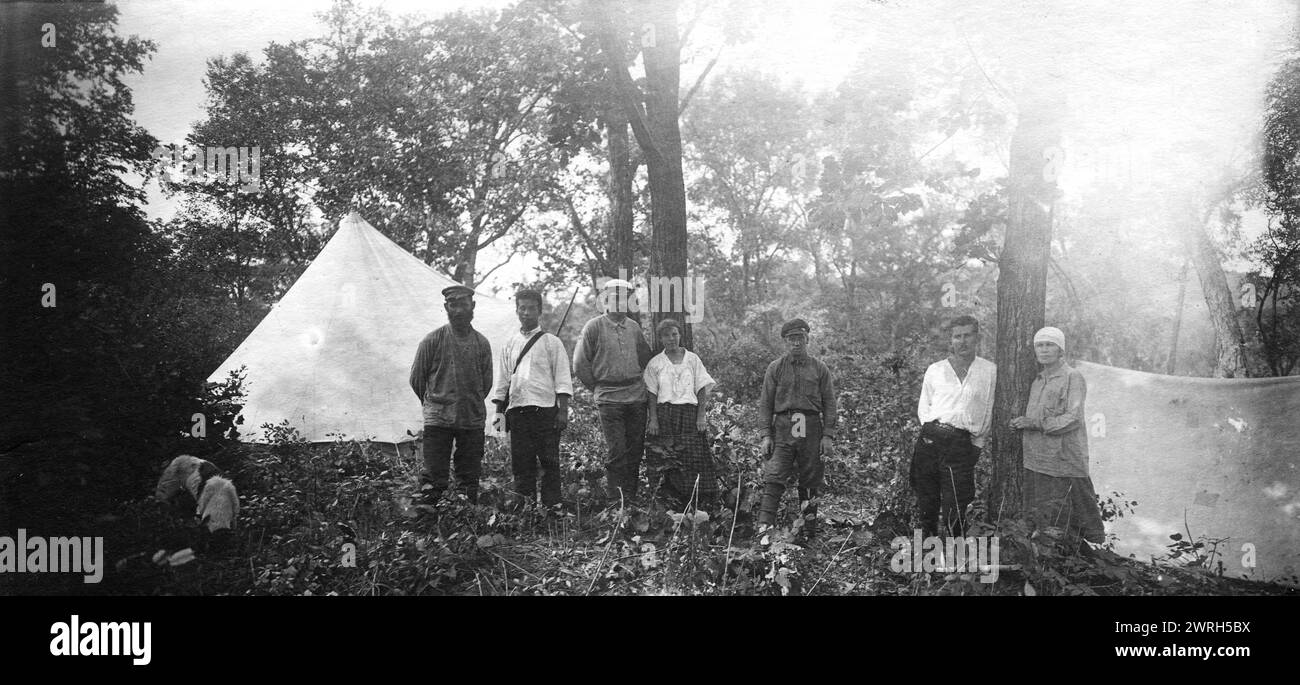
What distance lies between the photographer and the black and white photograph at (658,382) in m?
3.84

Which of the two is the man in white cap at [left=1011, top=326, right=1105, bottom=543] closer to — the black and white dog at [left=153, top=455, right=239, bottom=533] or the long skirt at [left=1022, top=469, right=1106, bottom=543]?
the long skirt at [left=1022, top=469, right=1106, bottom=543]

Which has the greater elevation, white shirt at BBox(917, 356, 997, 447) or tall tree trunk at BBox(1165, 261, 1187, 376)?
tall tree trunk at BBox(1165, 261, 1187, 376)

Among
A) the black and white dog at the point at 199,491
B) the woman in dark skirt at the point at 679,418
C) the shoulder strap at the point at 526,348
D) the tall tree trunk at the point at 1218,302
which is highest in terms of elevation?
the tall tree trunk at the point at 1218,302

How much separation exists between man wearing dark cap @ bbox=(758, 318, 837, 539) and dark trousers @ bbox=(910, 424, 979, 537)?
556mm

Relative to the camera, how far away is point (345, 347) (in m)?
7.18

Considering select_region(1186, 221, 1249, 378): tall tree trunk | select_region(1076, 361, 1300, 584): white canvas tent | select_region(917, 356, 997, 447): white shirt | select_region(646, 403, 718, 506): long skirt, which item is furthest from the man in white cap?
select_region(1186, 221, 1249, 378): tall tree trunk

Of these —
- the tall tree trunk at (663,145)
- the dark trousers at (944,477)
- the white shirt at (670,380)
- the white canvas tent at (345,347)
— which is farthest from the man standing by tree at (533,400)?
the dark trousers at (944,477)

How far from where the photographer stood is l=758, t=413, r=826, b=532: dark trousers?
4.56m

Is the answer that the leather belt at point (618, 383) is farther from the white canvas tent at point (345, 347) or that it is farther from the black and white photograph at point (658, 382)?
the white canvas tent at point (345, 347)

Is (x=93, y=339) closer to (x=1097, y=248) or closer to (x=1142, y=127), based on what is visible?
(x=1142, y=127)

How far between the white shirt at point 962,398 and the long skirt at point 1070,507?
0.42 metres

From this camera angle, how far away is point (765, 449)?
15.4 ft

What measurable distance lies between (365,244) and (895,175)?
5232 mm

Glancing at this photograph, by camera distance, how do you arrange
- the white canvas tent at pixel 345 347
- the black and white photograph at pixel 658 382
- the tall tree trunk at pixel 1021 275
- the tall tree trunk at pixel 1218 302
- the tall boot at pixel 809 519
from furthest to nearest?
1. the tall tree trunk at pixel 1218 302
2. the white canvas tent at pixel 345 347
3. the tall tree trunk at pixel 1021 275
4. the tall boot at pixel 809 519
5. the black and white photograph at pixel 658 382
